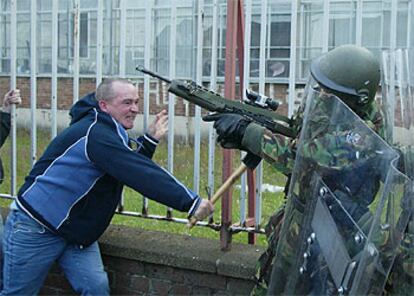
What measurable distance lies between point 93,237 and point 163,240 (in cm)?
54

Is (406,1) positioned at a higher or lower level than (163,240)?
higher

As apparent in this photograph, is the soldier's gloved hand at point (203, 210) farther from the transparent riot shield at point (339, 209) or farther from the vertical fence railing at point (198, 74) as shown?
the transparent riot shield at point (339, 209)

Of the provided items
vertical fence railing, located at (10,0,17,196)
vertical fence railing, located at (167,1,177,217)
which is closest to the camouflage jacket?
vertical fence railing, located at (167,1,177,217)

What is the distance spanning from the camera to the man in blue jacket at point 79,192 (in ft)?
11.6

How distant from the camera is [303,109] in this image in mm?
2826

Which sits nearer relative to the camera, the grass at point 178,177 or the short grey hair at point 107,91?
the short grey hair at point 107,91

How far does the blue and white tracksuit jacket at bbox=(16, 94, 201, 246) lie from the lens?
3490mm

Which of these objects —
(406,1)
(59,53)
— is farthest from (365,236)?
(59,53)

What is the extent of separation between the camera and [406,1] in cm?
367

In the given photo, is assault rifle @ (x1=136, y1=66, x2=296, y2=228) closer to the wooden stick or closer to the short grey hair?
the wooden stick

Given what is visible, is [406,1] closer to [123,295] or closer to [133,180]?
[133,180]

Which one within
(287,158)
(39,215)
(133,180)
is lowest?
(39,215)

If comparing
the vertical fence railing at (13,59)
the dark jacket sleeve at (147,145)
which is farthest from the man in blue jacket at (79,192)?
the vertical fence railing at (13,59)

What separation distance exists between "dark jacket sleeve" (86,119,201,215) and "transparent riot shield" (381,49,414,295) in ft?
4.07
